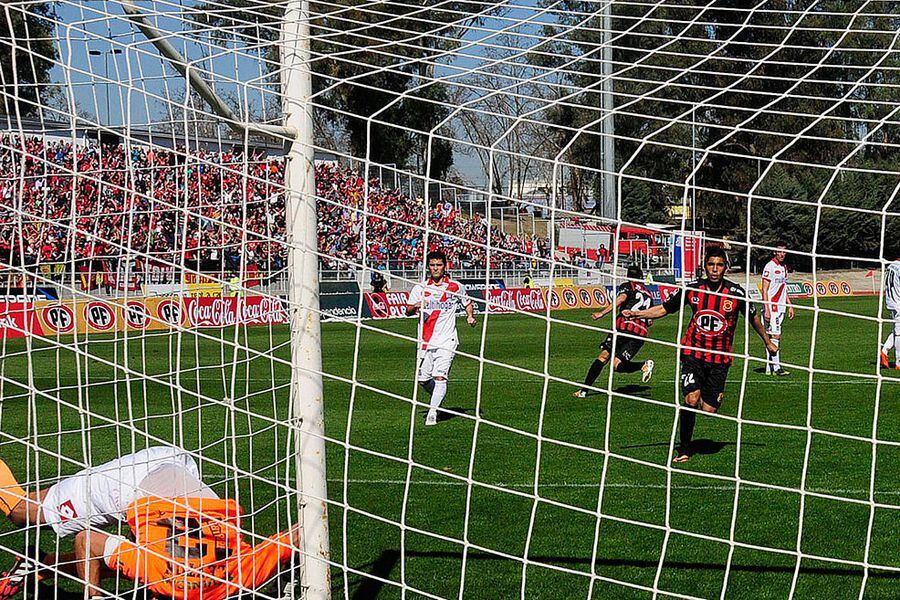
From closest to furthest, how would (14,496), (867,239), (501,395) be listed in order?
(14,496) < (501,395) < (867,239)

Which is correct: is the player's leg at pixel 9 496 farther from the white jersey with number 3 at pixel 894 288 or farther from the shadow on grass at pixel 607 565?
the white jersey with number 3 at pixel 894 288

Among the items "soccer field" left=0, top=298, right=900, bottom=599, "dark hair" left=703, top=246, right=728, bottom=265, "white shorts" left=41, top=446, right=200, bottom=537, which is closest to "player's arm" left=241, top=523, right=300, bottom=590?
"soccer field" left=0, top=298, right=900, bottom=599

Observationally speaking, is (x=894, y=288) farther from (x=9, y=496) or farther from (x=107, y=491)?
(x=9, y=496)

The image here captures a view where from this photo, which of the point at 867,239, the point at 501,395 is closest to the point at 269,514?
the point at 501,395

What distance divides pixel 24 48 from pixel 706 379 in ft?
18.4

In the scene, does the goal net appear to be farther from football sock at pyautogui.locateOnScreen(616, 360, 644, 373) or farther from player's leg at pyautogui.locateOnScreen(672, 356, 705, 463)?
football sock at pyautogui.locateOnScreen(616, 360, 644, 373)

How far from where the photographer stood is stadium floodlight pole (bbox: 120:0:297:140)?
388cm

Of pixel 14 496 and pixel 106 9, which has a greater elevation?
pixel 106 9

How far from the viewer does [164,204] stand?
4.15m

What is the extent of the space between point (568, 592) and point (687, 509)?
172 centimetres

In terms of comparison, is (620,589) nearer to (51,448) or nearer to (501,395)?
(51,448)

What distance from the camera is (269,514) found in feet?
21.1

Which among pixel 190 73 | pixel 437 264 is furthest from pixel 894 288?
pixel 190 73

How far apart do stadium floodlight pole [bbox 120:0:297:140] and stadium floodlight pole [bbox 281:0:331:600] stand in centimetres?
12
